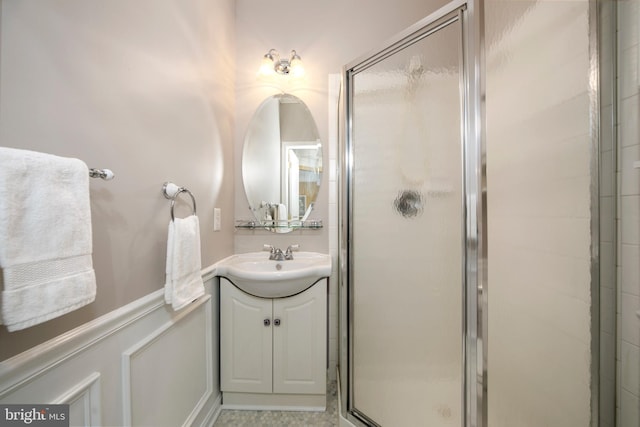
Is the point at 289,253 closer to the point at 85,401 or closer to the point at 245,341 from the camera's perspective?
the point at 245,341

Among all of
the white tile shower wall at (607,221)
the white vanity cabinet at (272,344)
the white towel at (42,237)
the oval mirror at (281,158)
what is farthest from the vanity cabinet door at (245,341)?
the white tile shower wall at (607,221)

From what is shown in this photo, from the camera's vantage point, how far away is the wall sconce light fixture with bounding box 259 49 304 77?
160cm

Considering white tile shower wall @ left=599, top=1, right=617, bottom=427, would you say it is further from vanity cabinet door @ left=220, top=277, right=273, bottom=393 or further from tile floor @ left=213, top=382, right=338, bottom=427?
vanity cabinet door @ left=220, top=277, right=273, bottom=393

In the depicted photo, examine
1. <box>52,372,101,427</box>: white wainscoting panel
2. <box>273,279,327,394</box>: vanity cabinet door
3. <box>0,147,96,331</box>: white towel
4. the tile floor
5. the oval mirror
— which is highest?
the oval mirror

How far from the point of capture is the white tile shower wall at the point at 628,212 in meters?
0.69

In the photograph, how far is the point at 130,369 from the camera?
2.48 feet

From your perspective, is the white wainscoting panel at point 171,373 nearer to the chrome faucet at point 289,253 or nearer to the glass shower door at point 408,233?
the chrome faucet at point 289,253

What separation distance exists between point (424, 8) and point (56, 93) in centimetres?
204

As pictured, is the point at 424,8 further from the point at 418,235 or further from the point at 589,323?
the point at 589,323

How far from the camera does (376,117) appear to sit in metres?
1.11

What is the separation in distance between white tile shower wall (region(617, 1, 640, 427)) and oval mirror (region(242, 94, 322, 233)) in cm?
131

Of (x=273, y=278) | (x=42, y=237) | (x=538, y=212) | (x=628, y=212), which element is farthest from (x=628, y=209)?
(x=42, y=237)

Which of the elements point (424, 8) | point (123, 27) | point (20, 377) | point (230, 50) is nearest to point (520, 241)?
point (20, 377)

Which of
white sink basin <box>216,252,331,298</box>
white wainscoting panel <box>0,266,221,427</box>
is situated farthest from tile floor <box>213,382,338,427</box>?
white sink basin <box>216,252,331,298</box>
